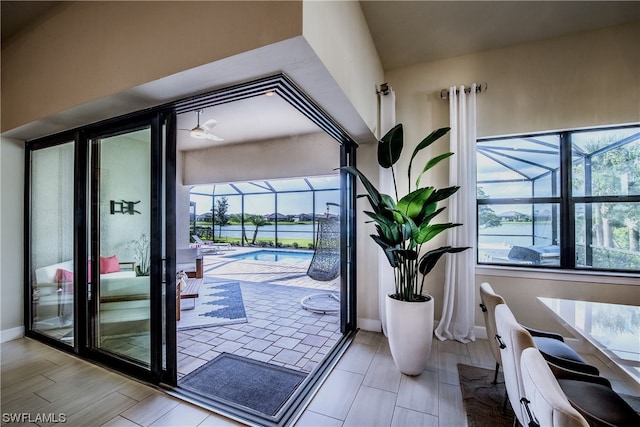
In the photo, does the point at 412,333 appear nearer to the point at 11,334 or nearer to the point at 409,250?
the point at 409,250

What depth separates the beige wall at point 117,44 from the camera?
139cm

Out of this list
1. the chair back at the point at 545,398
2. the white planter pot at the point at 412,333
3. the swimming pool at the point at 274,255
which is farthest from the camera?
the swimming pool at the point at 274,255

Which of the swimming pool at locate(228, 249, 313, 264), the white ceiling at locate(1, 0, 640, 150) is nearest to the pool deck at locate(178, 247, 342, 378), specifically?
the white ceiling at locate(1, 0, 640, 150)

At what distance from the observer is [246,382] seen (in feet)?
7.04

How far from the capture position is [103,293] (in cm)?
247

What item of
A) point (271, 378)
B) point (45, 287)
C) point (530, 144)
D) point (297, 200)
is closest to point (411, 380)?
point (271, 378)

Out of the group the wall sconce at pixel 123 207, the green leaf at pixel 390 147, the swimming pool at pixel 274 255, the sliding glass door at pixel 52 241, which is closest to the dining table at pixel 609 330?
the green leaf at pixel 390 147

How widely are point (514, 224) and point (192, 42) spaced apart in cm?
346

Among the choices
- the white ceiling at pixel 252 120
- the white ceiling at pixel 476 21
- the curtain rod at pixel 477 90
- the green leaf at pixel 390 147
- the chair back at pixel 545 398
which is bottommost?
the chair back at pixel 545 398

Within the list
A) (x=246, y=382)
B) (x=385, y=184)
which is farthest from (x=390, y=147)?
(x=246, y=382)

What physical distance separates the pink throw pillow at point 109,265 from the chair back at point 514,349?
3010 mm

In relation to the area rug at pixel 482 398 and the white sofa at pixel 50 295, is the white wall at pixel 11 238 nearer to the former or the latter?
the white sofa at pixel 50 295

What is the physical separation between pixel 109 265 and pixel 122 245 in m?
0.28

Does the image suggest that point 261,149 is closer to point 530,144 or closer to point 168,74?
point 168,74
